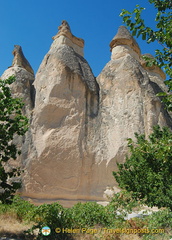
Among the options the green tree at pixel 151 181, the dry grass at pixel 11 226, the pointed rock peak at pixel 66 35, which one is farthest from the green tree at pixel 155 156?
the pointed rock peak at pixel 66 35

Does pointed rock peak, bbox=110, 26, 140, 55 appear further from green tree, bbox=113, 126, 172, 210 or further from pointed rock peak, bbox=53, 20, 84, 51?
green tree, bbox=113, 126, 172, 210

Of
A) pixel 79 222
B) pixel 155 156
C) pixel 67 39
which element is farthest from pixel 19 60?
pixel 155 156

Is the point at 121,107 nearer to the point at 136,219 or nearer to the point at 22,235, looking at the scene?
the point at 136,219

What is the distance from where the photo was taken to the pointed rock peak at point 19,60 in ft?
59.3

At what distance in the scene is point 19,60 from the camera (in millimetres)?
18188

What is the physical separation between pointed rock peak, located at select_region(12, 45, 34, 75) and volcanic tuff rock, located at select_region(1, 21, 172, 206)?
209cm

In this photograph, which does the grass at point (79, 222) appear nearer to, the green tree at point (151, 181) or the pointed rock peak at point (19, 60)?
the green tree at point (151, 181)

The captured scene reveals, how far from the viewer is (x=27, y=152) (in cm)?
1352

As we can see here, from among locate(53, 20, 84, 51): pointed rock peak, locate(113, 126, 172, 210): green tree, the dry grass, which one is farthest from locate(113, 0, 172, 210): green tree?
locate(53, 20, 84, 51): pointed rock peak


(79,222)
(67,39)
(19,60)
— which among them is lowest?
(79,222)

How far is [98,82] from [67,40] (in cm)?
366

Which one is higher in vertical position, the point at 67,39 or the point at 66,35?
the point at 66,35

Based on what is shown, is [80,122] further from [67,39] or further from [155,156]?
[155,156]

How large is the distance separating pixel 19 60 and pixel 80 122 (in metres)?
7.04
